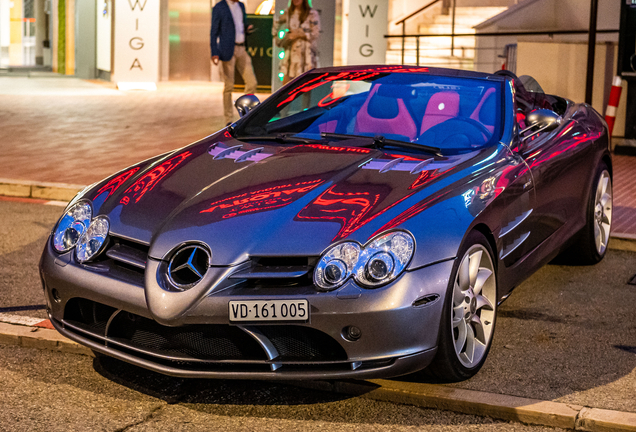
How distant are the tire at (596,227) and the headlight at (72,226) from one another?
3340mm

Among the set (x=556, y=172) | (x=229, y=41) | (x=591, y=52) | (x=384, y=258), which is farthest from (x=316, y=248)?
(x=229, y=41)

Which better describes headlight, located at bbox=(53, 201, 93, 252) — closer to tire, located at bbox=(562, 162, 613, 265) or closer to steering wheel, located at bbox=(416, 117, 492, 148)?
steering wheel, located at bbox=(416, 117, 492, 148)

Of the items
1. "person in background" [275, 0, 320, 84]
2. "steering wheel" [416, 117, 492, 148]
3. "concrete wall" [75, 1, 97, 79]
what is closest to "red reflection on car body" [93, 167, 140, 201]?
"steering wheel" [416, 117, 492, 148]

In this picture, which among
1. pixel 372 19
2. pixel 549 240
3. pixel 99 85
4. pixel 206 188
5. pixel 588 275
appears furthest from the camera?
pixel 99 85

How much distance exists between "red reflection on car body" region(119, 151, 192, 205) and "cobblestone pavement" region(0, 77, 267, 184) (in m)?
4.58

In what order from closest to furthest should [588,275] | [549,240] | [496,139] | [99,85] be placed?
[496,139] → [549,240] → [588,275] → [99,85]

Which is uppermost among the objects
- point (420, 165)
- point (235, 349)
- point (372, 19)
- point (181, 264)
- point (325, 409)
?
point (372, 19)

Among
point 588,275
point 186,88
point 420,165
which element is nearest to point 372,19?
point 186,88

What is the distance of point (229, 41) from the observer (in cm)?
1415

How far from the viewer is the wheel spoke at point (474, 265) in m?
4.22

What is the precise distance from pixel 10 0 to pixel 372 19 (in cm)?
1479

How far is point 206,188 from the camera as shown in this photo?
171 inches

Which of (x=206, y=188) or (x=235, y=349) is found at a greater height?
(x=206, y=188)

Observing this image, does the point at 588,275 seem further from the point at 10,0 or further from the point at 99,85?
the point at 10,0
